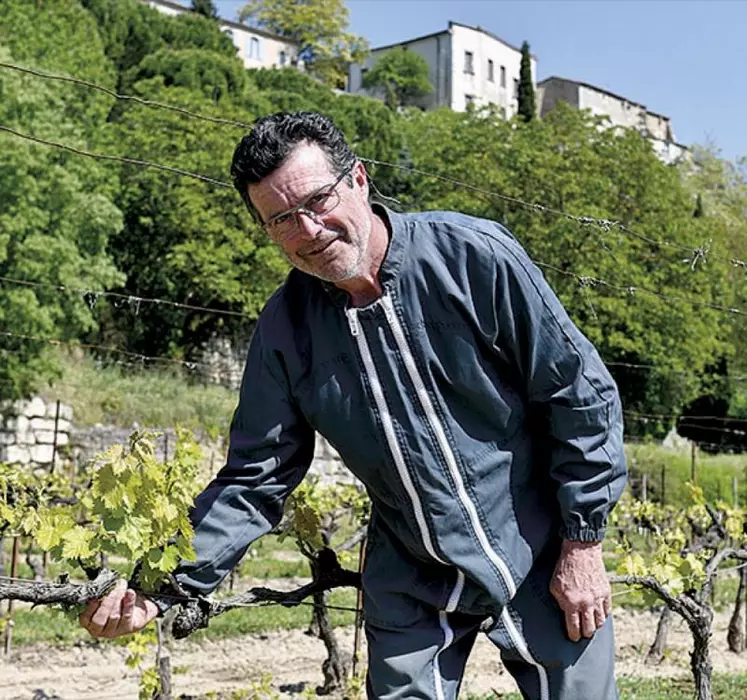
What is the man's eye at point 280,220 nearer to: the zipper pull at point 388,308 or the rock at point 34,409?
the zipper pull at point 388,308

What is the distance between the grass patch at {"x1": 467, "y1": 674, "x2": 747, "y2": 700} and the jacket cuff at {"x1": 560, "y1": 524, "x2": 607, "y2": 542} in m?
4.18

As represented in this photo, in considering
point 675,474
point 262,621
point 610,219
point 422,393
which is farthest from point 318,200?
point 610,219

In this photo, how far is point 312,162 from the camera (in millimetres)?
2301

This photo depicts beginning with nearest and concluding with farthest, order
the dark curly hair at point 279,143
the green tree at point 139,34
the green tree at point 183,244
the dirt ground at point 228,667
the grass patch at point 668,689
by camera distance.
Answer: the dark curly hair at point 279,143 < the grass patch at point 668,689 < the dirt ground at point 228,667 < the green tree at point 183,244 < the green tree at point 139,34

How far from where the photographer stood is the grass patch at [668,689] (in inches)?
265

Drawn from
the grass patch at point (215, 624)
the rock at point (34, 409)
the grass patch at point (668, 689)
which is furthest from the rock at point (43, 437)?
the grass patch at point (668, 689)

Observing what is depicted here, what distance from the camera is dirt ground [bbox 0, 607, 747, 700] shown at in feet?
24.4

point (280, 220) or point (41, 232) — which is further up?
point (41, 232)

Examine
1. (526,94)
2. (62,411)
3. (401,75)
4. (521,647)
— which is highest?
(401,75)

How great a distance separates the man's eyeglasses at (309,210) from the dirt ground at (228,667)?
16.9ft

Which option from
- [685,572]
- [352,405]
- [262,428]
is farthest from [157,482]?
[685,572]

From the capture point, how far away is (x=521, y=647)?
255 centimetres

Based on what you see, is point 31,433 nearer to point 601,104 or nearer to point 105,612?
point 105,612

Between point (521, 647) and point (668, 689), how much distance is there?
533 centimetres
